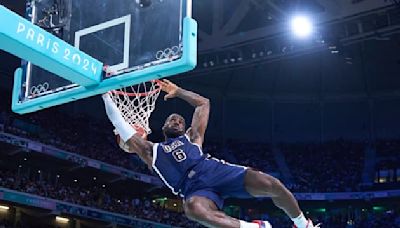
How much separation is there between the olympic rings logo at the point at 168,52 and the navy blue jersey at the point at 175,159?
0.92 metres

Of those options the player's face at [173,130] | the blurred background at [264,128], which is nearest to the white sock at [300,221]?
the player's face at [173,130]

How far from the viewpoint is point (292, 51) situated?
86.6 ft

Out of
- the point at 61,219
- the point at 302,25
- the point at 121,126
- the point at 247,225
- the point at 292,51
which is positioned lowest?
the point at 247,225

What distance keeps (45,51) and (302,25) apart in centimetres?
1823

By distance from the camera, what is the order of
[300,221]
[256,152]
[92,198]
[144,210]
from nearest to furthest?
[300,221], [92,198], [144,210], [256,152]

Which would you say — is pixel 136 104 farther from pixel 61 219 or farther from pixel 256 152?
pixel 256 152

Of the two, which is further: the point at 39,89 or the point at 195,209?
the point at 39,89

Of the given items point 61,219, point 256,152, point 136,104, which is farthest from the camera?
point 256,152

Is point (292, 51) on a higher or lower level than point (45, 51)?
higher

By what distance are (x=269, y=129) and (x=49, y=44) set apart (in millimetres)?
31690

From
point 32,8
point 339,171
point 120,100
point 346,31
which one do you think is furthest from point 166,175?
point 339,171

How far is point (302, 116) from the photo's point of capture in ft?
123

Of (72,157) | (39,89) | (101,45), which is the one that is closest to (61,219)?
(72,157)

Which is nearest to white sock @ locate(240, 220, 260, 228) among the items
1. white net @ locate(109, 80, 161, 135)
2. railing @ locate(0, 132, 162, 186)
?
white net @ locate(109, 80, 161, 135)
